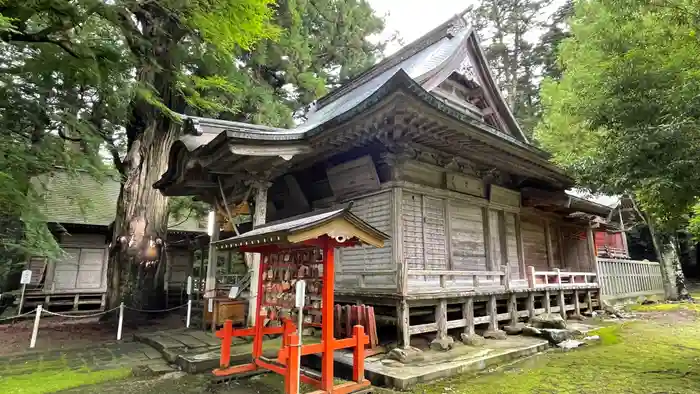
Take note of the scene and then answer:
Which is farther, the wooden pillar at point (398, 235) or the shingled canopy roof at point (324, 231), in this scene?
the wooden pillar at point (398, 235)

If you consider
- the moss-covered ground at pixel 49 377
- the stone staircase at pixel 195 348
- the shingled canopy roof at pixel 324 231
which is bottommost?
the moss-covered ground at pixel 49 377

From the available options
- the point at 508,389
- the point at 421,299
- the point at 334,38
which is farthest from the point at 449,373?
the point at 334,38

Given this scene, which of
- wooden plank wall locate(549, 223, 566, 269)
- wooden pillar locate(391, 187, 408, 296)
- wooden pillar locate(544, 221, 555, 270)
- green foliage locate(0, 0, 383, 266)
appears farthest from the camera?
wooden plank wall locate(549, 223, 566, 269)

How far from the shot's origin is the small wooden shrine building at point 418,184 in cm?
672

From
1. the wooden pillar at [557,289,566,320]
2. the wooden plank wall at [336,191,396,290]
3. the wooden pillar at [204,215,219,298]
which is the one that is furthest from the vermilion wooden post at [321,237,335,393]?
the wooden pillar at [557,289,566,320]

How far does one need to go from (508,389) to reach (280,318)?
3.32 m

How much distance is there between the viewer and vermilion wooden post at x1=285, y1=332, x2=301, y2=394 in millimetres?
4146

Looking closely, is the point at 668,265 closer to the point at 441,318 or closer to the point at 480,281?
the point at 480,281

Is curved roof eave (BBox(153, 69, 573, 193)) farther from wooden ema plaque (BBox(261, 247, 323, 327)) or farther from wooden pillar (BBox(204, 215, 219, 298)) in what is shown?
wooden ema plaque (BBox(261, 247, 323, 327))

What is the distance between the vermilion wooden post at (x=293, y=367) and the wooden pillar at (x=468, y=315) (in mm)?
4628

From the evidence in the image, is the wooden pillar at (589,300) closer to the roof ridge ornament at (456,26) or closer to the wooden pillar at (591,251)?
the wooden pillar at (591,251)

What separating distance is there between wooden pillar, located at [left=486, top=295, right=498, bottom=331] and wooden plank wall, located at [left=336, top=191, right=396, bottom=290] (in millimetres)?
2582

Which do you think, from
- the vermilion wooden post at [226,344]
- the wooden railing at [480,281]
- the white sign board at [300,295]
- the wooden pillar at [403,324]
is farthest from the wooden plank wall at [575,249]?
the vermilion wooden post at [226,344]

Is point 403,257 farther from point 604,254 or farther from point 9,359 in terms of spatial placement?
point 604,254
